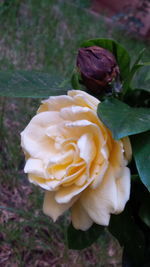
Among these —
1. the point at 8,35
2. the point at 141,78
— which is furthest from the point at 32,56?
the point at 141,78

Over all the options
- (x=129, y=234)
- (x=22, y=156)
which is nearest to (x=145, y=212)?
(x=129, y=234)

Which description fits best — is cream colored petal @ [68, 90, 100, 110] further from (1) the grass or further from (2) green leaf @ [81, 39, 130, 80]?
(1) the grass

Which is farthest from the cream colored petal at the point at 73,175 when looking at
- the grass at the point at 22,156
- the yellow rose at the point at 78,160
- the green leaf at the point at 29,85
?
the grass at the point at 22,156

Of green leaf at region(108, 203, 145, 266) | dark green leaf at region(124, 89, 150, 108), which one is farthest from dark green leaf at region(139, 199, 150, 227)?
dark green leaf at region(124, 89, 150, 108)

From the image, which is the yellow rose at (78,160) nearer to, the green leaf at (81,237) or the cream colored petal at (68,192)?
the cream colored petal at (68,192)

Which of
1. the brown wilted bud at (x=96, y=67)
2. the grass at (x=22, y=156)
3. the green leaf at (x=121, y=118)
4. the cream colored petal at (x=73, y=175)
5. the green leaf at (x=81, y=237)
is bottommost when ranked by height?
the grass at (x=22, y=156)

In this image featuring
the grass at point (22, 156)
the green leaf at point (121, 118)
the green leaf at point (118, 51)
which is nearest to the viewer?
the green leaf at point (121, 118)
